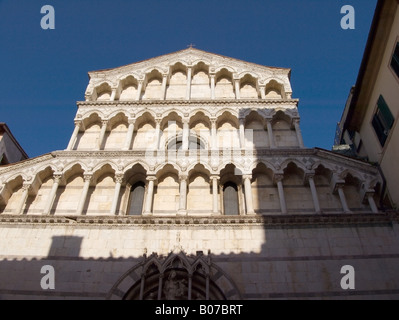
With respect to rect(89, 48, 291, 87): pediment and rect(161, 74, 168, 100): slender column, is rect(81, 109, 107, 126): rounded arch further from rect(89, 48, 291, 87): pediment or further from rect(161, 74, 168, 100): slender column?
rect(161, 74, 168, 100): slender column

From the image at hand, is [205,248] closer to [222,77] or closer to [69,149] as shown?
[69,149]

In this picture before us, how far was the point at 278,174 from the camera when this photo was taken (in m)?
11.1

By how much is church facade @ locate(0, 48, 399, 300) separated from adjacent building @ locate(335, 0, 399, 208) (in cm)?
60

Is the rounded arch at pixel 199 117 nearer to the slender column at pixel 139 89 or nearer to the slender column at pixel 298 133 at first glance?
the slender column at pixel 139 89

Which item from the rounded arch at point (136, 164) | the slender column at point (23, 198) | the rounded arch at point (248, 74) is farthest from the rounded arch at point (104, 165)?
the rounded arch at point (248, 74)

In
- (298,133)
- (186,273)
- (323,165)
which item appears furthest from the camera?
(298,133)

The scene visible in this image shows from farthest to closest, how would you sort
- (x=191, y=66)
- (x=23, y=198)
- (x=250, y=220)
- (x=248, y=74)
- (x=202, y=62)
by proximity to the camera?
(x=202, y=62)
(x=191, y=66)
(x=248, y=74)
(x=23, y=198)
(x=250, y=220)

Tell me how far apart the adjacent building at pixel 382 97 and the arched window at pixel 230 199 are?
438cm

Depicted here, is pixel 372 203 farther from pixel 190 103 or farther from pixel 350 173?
pixel 190 103

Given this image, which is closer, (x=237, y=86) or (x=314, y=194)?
(x=314, y=194)

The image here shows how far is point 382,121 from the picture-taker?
1150 centimetres

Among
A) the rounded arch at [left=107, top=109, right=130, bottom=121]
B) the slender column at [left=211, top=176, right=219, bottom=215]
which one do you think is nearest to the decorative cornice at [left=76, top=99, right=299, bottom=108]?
the rounded arch at [left=107, top=109, right=130, bottom=121]

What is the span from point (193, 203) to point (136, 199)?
1.88 metres

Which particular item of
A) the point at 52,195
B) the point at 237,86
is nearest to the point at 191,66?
the point at 237,86
